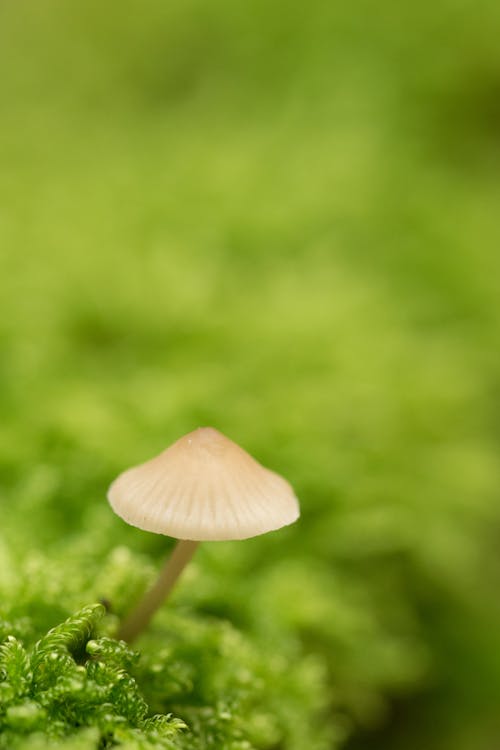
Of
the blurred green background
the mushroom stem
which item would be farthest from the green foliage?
the blurred green background

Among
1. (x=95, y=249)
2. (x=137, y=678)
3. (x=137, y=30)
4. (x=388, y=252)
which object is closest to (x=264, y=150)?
(x=388, y=252)

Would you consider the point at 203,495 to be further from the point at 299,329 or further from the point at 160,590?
the point at 299,329

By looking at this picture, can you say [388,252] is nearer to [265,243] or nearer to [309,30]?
[265,243]

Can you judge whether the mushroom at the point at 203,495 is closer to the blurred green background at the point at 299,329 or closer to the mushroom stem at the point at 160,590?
→ the mushroom stem at the point at 160,590

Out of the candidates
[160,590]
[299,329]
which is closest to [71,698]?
[160,590]

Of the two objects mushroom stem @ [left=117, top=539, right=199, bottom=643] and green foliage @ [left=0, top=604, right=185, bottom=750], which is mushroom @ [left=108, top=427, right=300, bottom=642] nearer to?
mushroom stem @ [left=117, top=539, right=199, bottom=643]

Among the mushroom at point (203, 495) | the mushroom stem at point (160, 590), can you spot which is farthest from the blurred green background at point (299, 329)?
the mushroom at point (203, 495)

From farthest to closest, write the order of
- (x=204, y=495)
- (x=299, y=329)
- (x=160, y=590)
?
(x=299, y=329) < (x=160, y=590) < (x=204, y=495)
